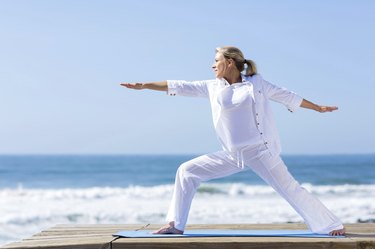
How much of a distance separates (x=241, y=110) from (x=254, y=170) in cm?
43

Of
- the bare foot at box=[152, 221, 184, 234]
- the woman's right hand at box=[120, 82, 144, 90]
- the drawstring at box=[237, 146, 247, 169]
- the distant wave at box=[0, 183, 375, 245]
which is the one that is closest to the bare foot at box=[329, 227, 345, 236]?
the drawstring at box=[237, 146, 247, 169]

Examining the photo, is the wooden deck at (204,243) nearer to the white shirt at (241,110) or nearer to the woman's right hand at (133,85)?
the white shirt at (241,110)

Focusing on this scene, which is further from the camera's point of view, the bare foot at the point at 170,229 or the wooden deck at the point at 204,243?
the bare foot at the point at 170,229

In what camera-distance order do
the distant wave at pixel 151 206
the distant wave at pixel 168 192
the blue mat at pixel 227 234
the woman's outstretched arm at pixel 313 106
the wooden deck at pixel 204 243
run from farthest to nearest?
1. the distant wave at pixel 168 192
2. the distant wave at pixel 151 206
3. the woman's outstretched arm at pixel 313 106
4. the blue mat at pixel 227 234
5. the wooden deck at pixel 204 243

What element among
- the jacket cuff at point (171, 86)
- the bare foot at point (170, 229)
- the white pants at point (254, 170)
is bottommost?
the bare foot at point (170, 229)

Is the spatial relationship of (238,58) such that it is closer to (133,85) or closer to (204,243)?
(133,85)

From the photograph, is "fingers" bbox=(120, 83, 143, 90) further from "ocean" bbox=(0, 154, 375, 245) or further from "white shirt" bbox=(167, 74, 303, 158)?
"ocean" bbox=(0, 154, 375, 245)

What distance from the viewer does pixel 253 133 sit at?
16.6ft

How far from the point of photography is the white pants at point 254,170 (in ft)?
16.6

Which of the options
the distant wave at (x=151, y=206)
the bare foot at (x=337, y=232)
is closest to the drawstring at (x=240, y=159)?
the bare foot at (x=337, y=232)

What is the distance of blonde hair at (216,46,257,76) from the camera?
202 inches

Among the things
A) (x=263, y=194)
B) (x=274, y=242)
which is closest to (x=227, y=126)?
(x=274, y=242)

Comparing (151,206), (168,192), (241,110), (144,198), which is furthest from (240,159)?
(168,192)

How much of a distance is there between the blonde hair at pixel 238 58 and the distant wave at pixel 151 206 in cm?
669
